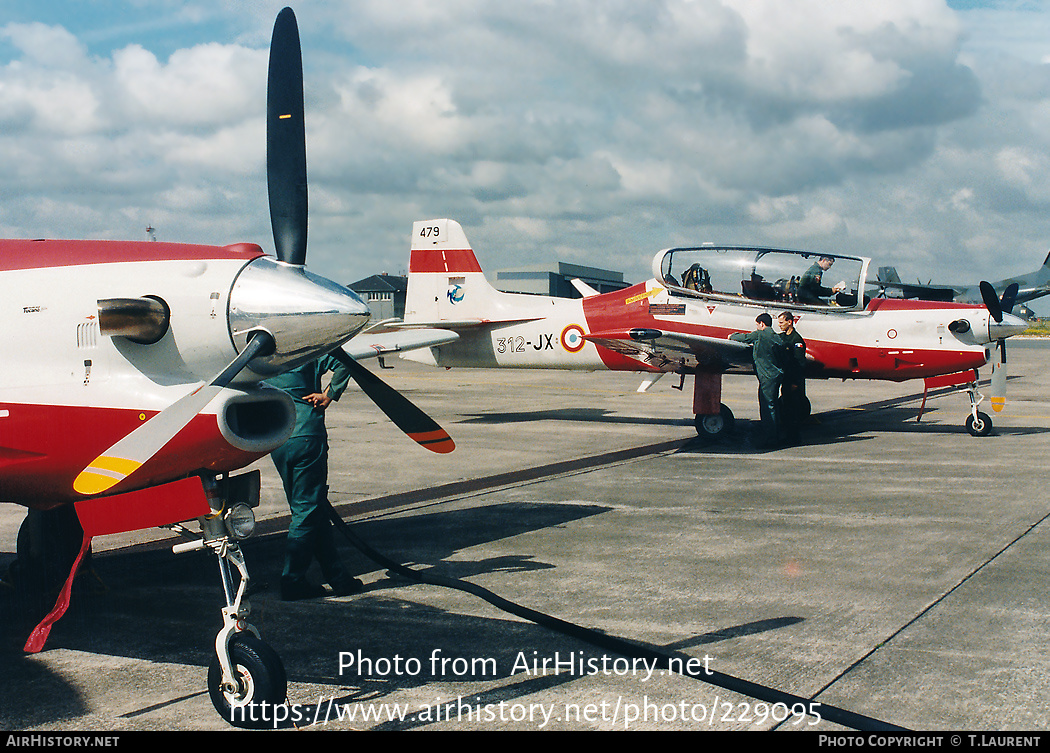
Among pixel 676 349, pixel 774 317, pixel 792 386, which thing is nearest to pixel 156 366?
pixel 676 349

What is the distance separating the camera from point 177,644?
4.79m

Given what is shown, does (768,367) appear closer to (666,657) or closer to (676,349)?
(676,349)

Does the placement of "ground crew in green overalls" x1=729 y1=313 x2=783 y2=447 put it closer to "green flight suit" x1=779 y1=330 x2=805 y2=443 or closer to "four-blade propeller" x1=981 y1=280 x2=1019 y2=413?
"green flight suit" x1=779 y1=330 x2=805 y2=443

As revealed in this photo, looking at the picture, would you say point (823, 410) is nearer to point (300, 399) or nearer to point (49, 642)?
point (300, 399)

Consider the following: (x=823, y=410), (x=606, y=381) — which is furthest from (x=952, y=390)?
(x=606, y=381)

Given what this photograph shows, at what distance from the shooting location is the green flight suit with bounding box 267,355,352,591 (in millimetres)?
5676

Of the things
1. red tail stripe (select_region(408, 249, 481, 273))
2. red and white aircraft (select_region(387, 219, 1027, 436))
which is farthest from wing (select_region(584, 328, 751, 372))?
red tail stripe (select_region(408, 249, 481, 273))

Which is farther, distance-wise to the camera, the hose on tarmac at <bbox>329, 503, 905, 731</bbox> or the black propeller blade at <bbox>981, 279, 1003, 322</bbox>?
the black propeller blade at <bbox>981, 279, 1003, 322</bbox>

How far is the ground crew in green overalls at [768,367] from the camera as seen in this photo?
12.0 metres

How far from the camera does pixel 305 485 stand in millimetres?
5766

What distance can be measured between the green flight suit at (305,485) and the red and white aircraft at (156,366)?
1.38 meters

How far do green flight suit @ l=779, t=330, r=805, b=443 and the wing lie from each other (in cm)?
60

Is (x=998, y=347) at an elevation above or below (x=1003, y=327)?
below

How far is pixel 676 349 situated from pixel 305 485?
321 inches
